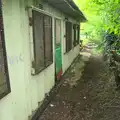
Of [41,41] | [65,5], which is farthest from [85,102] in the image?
[65,5]

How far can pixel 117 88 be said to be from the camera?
541 cm

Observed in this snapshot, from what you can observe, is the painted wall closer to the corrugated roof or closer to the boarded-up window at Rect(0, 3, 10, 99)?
the boarded-up window at Rect(0, 3, 10, 99)

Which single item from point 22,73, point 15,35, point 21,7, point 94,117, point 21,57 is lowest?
point 94,117

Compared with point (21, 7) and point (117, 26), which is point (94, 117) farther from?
point (21, 7)

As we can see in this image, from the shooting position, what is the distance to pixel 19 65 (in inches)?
133

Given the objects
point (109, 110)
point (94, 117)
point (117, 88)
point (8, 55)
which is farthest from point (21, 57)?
point (117, 88)

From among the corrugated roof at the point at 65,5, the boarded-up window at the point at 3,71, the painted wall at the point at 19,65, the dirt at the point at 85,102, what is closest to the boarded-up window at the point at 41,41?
the painted wall at the point at 19,65

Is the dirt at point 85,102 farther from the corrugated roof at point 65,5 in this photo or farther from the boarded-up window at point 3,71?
the corrugated roof at point 65,5

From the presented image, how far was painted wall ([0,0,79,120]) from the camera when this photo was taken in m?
2.91

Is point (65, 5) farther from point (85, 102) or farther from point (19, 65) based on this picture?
point (19, 65)

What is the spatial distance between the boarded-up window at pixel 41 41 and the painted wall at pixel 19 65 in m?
0.23

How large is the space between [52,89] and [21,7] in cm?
302

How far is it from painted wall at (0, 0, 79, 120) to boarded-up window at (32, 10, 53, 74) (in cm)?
23

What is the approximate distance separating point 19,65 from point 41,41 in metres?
1.28
